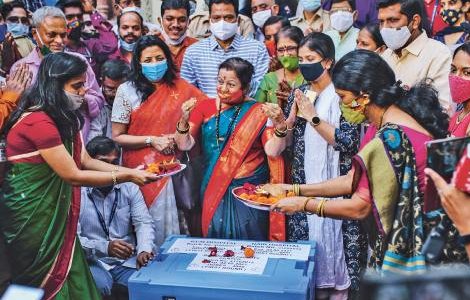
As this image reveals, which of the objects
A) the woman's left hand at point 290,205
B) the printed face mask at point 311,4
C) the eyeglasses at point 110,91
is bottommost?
the woman's left hand at point 290,205

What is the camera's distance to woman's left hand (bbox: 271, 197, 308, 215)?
8.42 feet

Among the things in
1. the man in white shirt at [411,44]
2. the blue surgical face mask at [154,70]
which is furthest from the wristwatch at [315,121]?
the blue surgical face mask at [154,70]

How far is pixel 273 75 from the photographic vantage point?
3783 millimetres

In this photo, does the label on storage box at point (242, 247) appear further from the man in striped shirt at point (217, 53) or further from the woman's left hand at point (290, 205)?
the man in striped shirt at point (217, 53)

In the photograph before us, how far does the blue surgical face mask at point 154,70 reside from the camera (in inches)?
143

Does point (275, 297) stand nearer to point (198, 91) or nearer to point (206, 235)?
point (206, 235)

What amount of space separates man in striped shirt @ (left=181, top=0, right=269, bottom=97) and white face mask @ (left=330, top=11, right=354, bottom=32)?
0.60 meters

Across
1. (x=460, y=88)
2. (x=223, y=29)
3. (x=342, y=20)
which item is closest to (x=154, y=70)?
(x=223, y=29)

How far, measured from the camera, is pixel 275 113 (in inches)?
128

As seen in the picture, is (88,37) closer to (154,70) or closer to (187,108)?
(154,70)

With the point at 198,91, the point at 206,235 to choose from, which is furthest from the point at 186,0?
the point at 206,235

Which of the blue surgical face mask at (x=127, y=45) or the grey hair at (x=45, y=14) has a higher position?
the grey hair at (x=45, y=14)

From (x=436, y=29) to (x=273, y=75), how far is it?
4.53ft

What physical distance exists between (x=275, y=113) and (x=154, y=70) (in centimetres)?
92
